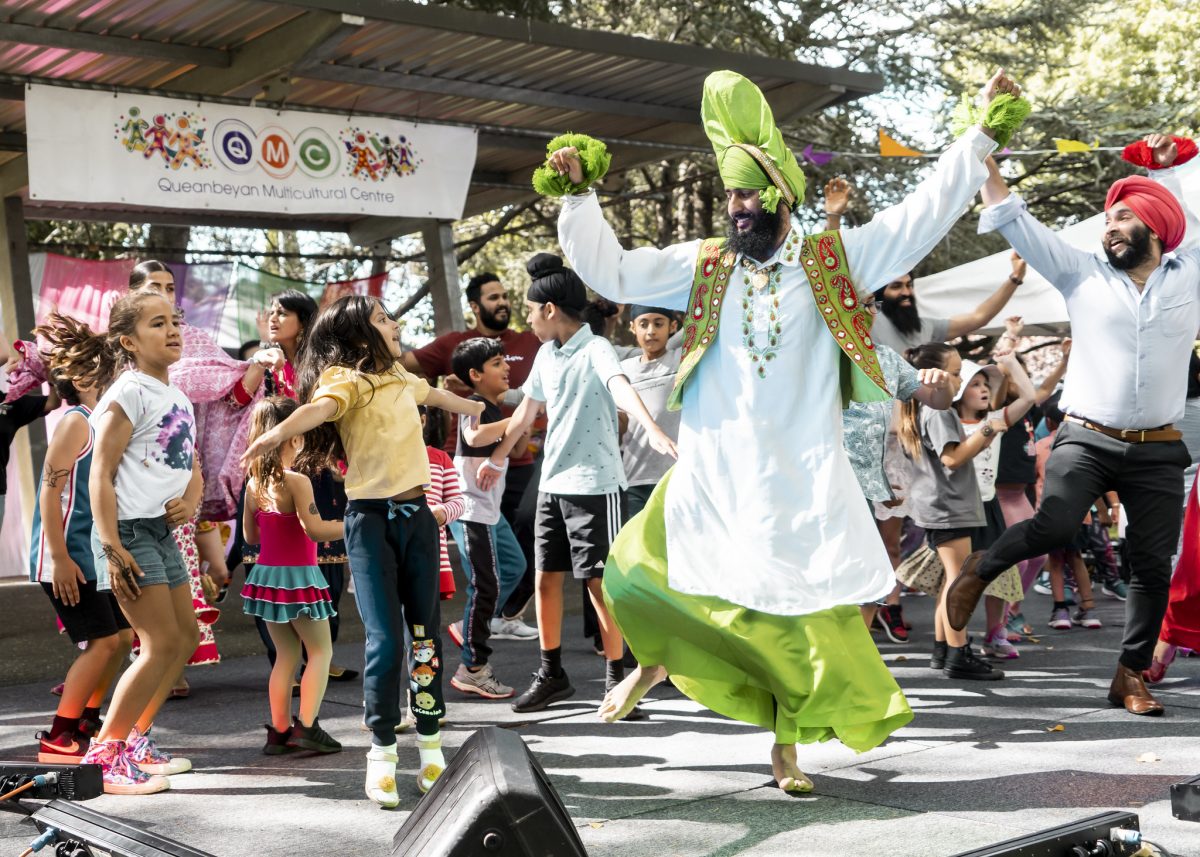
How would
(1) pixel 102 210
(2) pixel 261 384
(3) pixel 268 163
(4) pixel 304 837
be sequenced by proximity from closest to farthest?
1. (4) pixel 304 837
2. (2) pixel 261 384
3. (3) pixel 268 163
4. (1) pixel 102 210

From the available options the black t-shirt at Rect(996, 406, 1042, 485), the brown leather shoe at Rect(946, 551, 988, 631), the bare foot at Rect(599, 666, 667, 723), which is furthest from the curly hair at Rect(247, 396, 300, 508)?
the black t-shirt at Rect(996, 406, 1042, 485)

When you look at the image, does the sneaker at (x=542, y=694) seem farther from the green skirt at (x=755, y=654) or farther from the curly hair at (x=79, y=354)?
the curly hair at (x=79, y=354)

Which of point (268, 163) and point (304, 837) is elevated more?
point (268, 163)

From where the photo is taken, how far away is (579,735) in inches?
214

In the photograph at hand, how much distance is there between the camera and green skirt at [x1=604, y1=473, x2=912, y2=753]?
4297 millimetres

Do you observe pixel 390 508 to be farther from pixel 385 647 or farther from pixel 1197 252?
pixel 1197 252

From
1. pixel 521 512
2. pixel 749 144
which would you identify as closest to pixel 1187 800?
pixel 749 144

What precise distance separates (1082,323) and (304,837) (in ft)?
12.0

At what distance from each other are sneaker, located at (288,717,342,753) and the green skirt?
1.39 meters

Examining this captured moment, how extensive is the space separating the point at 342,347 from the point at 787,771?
2.04 metres

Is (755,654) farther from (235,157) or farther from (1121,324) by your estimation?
(235,157)

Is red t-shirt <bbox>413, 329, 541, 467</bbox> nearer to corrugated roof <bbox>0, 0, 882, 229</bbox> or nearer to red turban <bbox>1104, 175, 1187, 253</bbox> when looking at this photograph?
corrugated roof <bbox>0, 0, 882, 229</bbox>

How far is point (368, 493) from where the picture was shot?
4.49 metres

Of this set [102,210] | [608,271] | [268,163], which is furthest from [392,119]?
[608,271]
